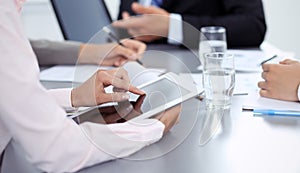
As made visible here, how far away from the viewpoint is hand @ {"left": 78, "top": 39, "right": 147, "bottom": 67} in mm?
1330

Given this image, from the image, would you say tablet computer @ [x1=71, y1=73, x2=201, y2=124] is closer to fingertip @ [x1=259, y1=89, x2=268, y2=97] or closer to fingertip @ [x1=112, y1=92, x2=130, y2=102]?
fingertip @ [x1=112, y1=92, x2=130, y2=102]

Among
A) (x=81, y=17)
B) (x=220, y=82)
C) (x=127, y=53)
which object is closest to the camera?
(x=220, y=82)

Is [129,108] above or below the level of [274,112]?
above

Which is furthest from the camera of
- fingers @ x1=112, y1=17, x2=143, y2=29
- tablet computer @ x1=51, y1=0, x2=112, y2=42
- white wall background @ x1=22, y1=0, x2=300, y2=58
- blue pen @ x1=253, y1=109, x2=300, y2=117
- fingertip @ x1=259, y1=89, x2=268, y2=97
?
white wall background @ x1=22, y1=0, x2=300, y2=58

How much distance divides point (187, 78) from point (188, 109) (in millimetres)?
92

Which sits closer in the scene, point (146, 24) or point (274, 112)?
point (274, 112)

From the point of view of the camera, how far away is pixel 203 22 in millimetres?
1648

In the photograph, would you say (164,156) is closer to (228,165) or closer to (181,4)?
(228,165)

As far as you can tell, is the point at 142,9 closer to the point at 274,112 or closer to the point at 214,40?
the point at 214,40

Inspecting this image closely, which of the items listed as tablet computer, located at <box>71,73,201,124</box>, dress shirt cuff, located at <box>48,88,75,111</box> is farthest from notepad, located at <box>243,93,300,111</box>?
dress shirt cuff, located at <box>48,88,75,111</box>

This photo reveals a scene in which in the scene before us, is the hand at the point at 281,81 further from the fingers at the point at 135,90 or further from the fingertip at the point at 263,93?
the fingers at the point at 135,90

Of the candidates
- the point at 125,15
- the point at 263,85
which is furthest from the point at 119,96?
the point at 125,15

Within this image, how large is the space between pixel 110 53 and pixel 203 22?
17.5 inches

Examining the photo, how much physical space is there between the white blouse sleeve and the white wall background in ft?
7.97
